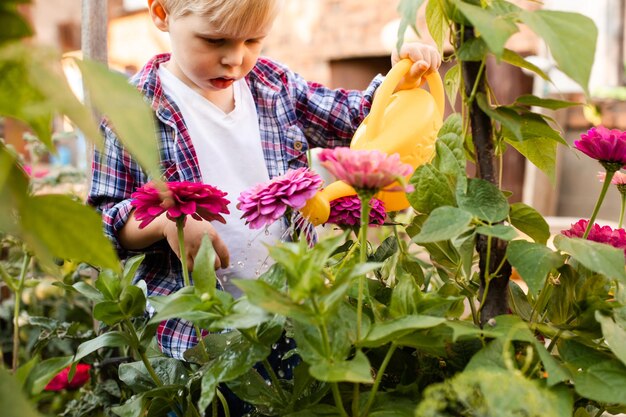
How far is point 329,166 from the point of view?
628 mm

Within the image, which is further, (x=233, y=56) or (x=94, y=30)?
(x=94, y=30)

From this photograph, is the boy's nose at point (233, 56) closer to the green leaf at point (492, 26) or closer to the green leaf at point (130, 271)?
the green leaf at point (130, 271)

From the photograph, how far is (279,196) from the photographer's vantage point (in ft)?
2.64

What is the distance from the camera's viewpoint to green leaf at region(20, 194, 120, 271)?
0.42 metres

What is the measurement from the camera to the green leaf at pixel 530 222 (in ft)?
2.47

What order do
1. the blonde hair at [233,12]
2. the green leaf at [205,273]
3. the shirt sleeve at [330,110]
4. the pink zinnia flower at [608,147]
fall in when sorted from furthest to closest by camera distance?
the shirt sleeve at [330,110], the blonde hair at [233,12], the pink zinnia flower at [608,147], the green leaf at [205,273]

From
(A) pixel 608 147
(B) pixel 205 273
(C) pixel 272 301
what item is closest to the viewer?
(C) pixel 272 301

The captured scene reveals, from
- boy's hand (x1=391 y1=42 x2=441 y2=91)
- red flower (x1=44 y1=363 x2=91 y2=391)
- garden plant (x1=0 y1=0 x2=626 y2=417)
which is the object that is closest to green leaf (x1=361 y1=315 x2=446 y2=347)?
garden plant (x1=0 y1=0 x2=626 y2=417)

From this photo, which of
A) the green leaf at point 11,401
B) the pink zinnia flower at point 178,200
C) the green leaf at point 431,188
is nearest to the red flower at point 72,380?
the pink zinnia flower at point 178,200

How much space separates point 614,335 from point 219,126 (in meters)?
0.85

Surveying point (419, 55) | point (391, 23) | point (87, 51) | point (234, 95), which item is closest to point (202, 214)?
point (419, 55)

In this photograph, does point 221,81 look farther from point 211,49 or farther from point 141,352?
point 141,352

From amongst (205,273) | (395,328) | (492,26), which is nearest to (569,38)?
(492,26)

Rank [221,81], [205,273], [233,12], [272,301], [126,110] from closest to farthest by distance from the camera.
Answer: [126,110], [272,301], [205,273], [233,12], [221,81]
